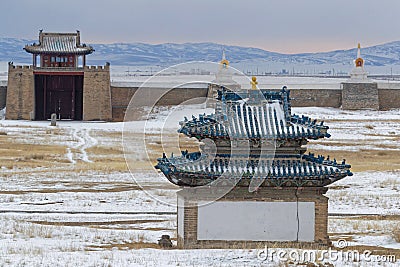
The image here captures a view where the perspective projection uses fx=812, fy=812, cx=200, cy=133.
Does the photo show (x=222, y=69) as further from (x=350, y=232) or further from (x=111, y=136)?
(x=350, y=232)

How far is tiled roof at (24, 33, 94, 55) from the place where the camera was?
75688 mm

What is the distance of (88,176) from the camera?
39.4 meters

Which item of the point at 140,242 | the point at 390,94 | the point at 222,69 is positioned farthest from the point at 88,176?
the point at 390,94

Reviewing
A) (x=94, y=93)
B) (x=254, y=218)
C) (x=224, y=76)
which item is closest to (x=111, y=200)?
(x=254, y=218)

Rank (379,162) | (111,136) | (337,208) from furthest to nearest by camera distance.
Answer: (111,136), (379,162), (337,208)

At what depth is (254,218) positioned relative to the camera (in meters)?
19.8

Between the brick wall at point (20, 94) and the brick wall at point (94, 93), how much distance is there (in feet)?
16.1

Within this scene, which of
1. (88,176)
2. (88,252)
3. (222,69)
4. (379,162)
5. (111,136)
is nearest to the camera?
(88,252)

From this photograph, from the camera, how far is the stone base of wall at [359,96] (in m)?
84.2

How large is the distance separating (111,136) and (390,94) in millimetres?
38296

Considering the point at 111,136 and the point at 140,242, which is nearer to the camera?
the point at 140,242

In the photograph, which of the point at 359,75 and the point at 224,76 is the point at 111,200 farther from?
the point at 359,75

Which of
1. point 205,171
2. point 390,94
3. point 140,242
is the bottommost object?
point 140,242

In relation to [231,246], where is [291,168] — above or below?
above
